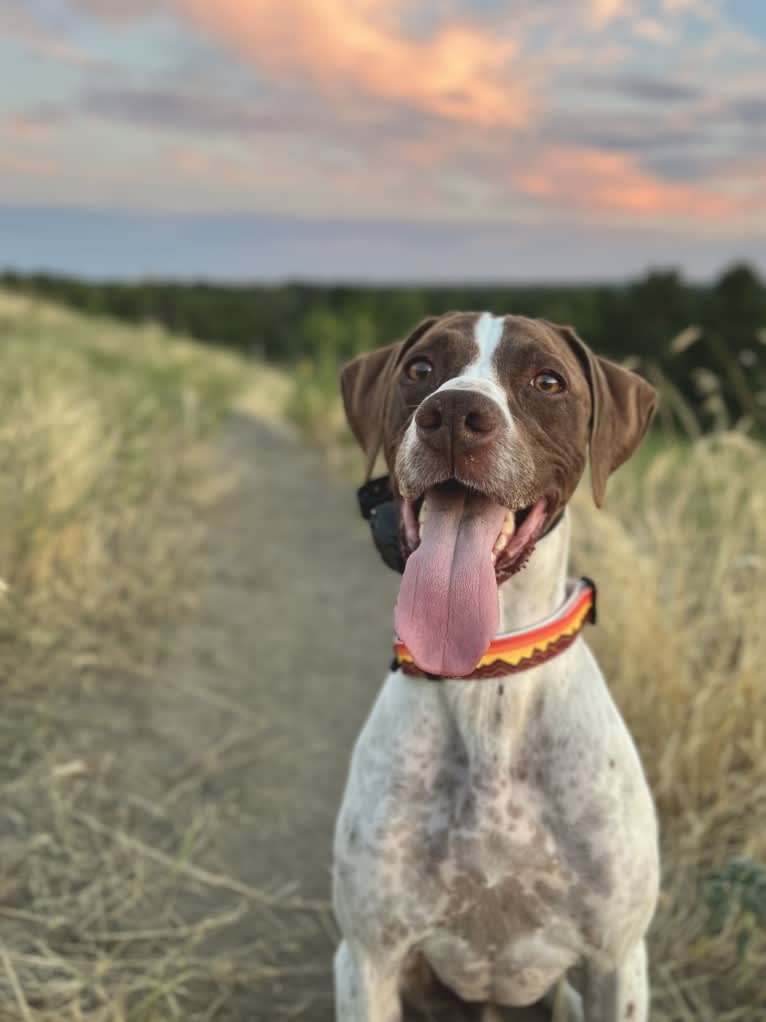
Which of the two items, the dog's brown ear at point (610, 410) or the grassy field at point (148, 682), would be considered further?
the grassy field at point (148, 682)

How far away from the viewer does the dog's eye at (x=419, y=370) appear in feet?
7.93

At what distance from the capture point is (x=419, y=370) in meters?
2.43

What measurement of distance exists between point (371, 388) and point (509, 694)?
819 mm

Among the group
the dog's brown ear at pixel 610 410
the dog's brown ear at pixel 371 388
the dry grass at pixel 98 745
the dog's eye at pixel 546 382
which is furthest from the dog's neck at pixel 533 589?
the dry grass at pixel 98 745

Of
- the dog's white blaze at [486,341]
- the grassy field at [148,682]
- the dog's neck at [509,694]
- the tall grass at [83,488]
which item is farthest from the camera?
the tall grass at [83,488]

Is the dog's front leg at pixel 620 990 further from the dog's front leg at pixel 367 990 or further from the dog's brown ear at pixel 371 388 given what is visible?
the dog's brown ear at pixel 371 388

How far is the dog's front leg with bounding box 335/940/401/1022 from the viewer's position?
8.27 ft

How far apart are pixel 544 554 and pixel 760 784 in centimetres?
215

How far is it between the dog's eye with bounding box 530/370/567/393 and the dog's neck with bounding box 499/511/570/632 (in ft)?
1.05

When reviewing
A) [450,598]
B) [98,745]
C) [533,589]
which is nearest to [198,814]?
[98,745]

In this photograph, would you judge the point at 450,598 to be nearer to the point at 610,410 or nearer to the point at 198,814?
the point at 610,410

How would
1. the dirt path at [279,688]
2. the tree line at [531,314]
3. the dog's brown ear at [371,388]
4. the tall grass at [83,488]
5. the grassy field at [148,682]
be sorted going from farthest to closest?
the tree line at [531,314] → the tall grass at [83,488] → the dirt path at [279,688] → the grassy field at [148,682] → the dog's brown ear at [371,388]

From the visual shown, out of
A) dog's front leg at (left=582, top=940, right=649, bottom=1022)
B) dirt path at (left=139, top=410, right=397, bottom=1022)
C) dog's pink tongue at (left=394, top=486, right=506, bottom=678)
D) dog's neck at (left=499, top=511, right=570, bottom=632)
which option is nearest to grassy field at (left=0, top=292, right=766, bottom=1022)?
dirt path at (left=139, top=410, right=397, bottom=1022)

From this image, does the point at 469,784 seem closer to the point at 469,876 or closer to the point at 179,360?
the point at 469,876
